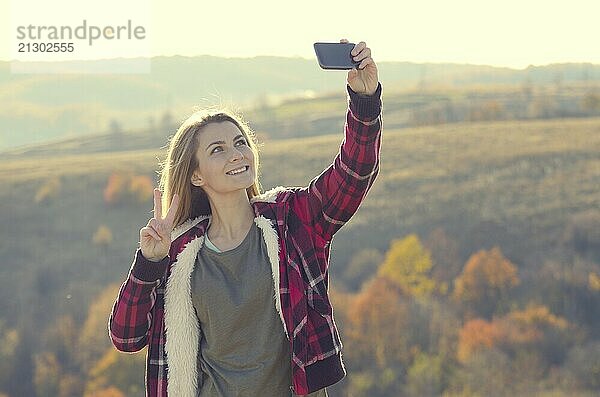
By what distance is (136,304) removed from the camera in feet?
7.38

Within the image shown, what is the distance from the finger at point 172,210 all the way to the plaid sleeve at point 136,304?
8cm

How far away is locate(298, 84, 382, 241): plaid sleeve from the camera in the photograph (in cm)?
220

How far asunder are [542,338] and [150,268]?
7262mm

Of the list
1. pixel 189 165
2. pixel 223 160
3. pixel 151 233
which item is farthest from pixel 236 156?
pixel 151 233

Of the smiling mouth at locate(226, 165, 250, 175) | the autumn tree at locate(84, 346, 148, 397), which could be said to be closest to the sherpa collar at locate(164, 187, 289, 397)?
the smiling mouth at locate(226, 165, 250, 175)

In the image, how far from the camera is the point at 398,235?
956 centimetres

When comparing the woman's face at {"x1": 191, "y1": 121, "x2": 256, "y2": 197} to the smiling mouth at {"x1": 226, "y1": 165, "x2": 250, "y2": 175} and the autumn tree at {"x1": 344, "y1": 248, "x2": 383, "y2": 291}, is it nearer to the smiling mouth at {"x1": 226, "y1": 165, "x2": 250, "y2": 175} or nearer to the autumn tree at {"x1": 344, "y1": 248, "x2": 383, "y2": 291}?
the smiling mouth at {"x1": 226, "y1": 165, "x2": 250, "y2": 175}

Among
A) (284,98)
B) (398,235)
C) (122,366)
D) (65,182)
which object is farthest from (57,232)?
(398,235)

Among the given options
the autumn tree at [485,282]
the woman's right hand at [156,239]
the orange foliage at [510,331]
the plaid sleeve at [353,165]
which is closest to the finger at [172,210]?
the woman's right hand at [156,239]

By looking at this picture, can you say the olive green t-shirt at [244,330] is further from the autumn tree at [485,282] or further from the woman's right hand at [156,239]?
the autumn tree at [485,282]

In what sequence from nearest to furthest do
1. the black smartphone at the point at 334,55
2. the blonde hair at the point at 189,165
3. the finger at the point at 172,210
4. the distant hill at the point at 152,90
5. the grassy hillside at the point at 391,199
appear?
the black smartphone at the point at 334,55, the finger at the point at 172,210, the blonde hair at the point at 189,165, the distant hill at the point at 152,90, the grassy hillside at the point at 391,199

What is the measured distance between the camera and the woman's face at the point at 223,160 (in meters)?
2.28

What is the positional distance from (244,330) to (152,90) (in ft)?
21.9

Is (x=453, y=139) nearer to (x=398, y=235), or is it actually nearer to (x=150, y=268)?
(x=398, y=235)
